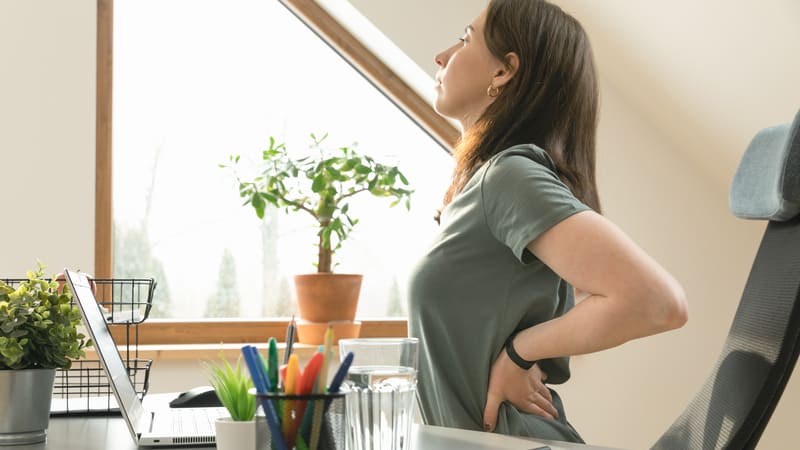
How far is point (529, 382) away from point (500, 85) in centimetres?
52

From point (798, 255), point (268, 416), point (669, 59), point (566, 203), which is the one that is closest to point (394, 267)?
point (669, 59)

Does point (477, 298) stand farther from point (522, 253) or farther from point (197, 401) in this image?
point (197, 401)

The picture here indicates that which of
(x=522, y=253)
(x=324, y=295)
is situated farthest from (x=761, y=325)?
(x=324, y=295)

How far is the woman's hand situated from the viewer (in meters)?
1.32

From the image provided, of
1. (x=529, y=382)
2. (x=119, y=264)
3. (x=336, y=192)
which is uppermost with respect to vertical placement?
(x=336, y=192)

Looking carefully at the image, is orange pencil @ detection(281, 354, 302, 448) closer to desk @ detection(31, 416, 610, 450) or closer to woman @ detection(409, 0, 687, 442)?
desk @ detection(31, 416, 610, 450)

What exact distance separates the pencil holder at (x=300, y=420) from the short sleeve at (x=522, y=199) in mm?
531

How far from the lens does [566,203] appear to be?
1.21m

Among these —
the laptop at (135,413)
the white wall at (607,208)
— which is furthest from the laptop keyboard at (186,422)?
the white wall at (607,208)

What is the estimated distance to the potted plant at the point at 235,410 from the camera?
863 millimetres

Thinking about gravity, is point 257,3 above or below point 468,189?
above

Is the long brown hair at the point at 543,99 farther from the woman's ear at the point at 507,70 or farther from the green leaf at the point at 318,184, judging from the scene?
the green leaf at the point at 318,184

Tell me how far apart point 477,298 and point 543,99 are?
38 cm

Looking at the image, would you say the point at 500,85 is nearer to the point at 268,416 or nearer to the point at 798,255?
the point at 798,255
